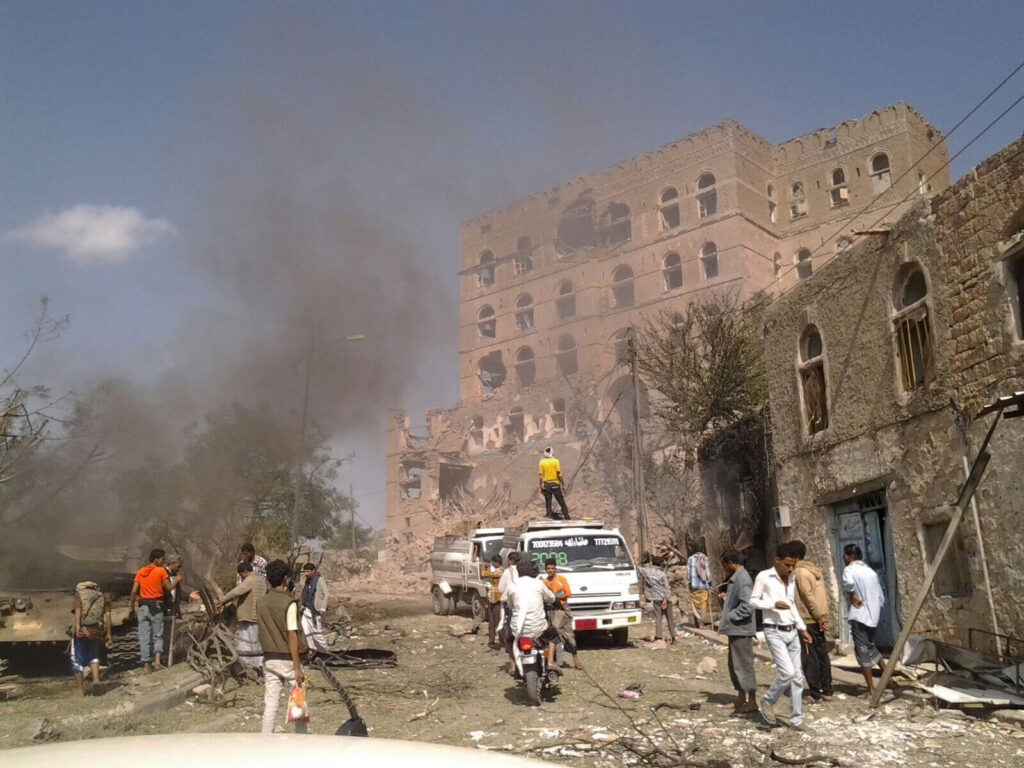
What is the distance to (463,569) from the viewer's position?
680 inches

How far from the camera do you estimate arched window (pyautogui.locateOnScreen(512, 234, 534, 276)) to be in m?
49.9

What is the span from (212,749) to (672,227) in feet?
146

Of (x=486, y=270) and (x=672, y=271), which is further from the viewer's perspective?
(x=486, y=270)

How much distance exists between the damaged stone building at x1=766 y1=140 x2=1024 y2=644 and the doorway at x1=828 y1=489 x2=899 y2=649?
0.03 metres

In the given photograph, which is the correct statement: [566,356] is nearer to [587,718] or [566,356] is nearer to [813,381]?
[813,381]

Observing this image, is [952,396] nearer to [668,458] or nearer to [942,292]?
[942,292]

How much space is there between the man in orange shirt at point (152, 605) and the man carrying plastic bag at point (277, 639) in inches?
182

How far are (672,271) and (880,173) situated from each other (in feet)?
36.1

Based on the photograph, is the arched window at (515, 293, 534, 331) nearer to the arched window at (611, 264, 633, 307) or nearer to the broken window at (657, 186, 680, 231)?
the arched window at (611, 264, 633, 307)

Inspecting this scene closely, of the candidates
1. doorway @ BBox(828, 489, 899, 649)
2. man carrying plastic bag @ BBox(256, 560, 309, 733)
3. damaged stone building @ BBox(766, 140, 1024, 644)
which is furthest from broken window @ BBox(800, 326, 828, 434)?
man carrying plastic bag @ BBox(256, 560, 309, 733)

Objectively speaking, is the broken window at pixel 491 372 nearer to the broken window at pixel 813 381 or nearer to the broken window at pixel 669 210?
the broken window at pixel 669 210

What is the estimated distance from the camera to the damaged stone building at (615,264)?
40969 mm

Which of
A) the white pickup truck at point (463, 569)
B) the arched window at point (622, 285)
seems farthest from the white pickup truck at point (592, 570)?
the arched window at point (622, 285)

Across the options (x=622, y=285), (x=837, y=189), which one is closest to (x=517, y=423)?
(x=622, y=285)
